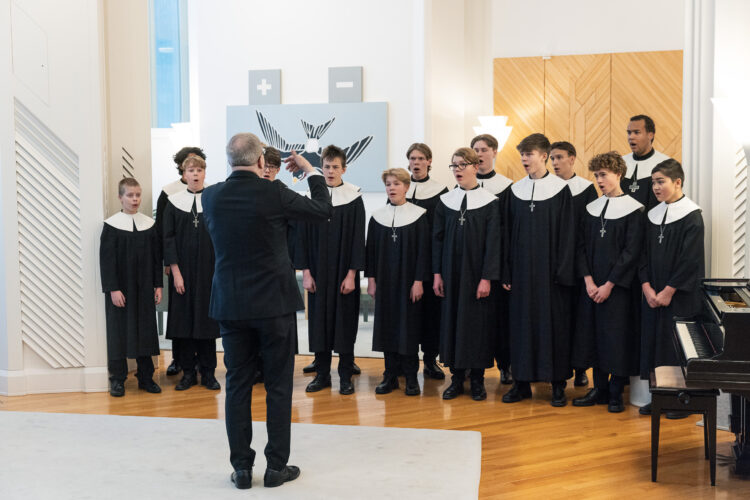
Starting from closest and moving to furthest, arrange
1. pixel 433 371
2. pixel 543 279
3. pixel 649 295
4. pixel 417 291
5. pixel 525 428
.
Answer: pixel 525 428
pixel 649 295
pixel 543 279
pixel 417 291
pixel 433 371

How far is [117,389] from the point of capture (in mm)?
5836

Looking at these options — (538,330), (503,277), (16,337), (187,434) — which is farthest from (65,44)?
(538,330)

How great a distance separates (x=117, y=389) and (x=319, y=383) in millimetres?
1400

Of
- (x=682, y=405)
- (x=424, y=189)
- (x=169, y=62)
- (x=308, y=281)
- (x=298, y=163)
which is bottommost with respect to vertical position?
(x=682, y=405)

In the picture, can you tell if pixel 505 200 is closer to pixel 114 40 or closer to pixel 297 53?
pixel 114 40

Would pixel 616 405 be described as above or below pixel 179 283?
below

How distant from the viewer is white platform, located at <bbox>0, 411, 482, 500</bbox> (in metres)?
3.81

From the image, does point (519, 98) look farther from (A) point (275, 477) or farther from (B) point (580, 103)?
(A) point (275, 477)

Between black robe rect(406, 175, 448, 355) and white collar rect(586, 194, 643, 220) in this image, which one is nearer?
white collar rect(586, 194, 643, 220)

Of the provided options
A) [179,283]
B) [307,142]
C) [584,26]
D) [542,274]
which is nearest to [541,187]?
[542,274]

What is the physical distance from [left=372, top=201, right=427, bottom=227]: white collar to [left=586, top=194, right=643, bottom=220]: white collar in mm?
1179

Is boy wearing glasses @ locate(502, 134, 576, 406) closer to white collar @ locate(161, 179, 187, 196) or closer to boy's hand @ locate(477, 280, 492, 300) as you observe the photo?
boy's hand @ locate(477, 280, 492, 300)

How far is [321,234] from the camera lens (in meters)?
5.90

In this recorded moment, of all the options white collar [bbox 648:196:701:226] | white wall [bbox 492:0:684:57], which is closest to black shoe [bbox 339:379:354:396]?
white collar [bbox 648:196:701:226]
